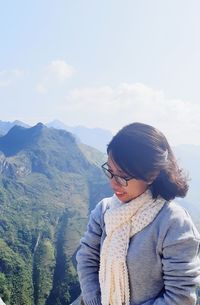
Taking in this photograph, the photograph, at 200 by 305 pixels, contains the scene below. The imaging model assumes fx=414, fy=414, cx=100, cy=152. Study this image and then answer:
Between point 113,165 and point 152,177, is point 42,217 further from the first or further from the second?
point 152,177

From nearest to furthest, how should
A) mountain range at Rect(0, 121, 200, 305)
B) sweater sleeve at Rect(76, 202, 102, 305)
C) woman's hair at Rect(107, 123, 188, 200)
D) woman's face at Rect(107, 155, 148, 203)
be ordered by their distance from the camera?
woman's hair at Rect(107, 123, 188, 200), woman's face at Rect(107, 155, 148, 203), sweater sleeve at Rect(76, 202, 102, 305), mountain range at Rect(0, 121, 200, 305)

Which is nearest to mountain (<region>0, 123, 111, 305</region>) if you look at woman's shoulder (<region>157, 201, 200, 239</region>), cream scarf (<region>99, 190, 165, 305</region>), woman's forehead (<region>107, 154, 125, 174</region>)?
cream scarf (<region>99, 190, 165, 305</region>)

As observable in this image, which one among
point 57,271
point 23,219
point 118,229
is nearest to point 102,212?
point 118,229

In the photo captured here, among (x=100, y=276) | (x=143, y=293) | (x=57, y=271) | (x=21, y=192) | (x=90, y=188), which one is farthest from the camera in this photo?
(x=90, y=188)

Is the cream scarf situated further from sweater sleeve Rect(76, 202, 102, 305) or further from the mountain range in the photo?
the mountain range

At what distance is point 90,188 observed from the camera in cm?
17038

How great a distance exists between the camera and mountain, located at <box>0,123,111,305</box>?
9438 centimetres

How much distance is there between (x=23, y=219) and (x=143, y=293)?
126 metres

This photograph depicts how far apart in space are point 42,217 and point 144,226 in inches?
5119

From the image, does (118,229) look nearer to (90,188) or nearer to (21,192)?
(21,192)

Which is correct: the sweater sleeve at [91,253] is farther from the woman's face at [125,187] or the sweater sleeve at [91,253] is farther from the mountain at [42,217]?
the mountain at [42,217]

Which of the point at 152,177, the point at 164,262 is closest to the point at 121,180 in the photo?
the point at 152,177

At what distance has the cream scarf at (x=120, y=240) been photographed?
2961mm

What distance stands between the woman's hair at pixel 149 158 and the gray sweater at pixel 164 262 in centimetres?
14
